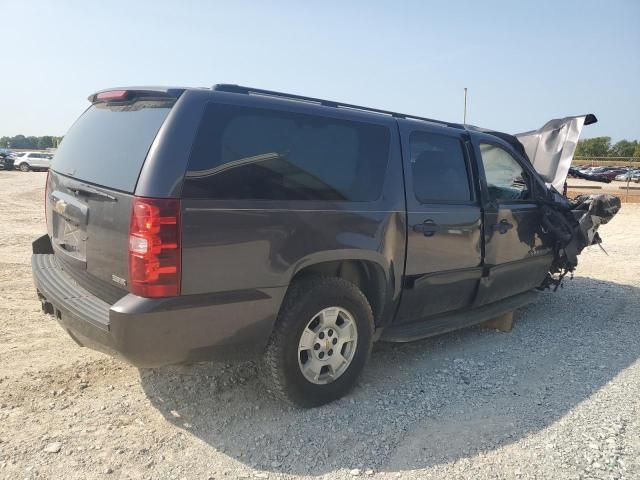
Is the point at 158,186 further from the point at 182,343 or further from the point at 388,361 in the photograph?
the point at 388,361

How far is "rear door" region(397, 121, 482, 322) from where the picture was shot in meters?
3.90

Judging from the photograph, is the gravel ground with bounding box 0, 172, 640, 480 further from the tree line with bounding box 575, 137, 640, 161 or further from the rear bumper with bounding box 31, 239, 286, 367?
the tree line with bounding box 575, 137, 640, 161

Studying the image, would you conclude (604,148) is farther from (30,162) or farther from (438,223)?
(438,223)

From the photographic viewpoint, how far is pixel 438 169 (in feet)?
13.8

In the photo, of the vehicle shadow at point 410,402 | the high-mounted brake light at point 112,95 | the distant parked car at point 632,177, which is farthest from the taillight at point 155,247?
the distant parked car at point 632,177

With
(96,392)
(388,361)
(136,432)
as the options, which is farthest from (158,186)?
(388,361)

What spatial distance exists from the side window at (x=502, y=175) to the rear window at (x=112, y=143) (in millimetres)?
3007

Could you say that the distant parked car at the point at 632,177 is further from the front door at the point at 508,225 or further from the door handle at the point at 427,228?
the door handle at the point at 427,228

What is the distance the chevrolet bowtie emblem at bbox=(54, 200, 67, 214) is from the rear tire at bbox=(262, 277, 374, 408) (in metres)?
1.56

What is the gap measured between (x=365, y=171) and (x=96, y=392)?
7.84 ft

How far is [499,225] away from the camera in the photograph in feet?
15.3

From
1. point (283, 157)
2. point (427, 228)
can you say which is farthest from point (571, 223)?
point (283, 157)

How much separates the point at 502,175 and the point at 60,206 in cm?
383

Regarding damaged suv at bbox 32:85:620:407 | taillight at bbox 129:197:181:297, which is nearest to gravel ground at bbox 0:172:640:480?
damaged suv at bbox 32:85:620:407
